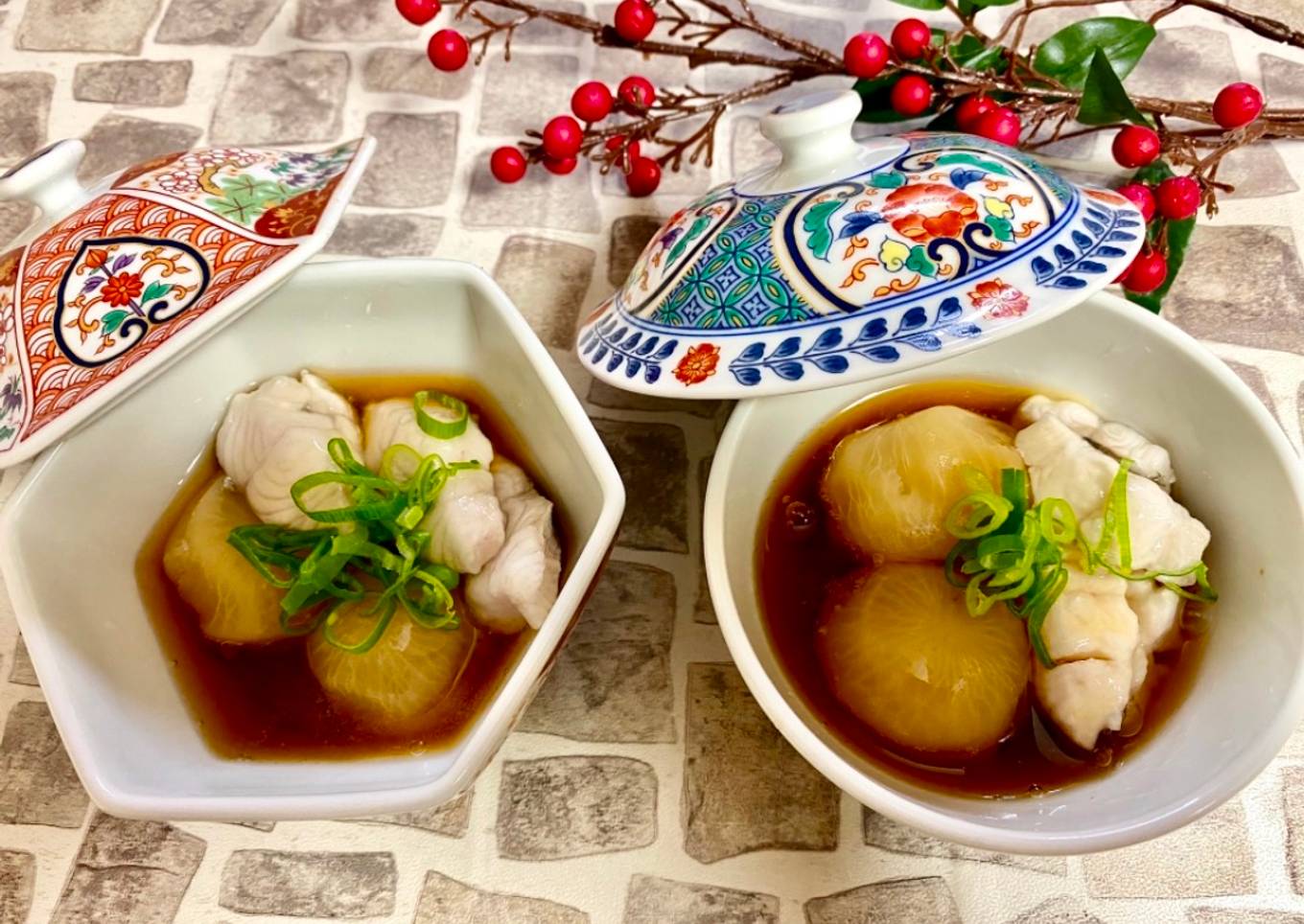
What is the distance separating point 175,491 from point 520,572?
419mm

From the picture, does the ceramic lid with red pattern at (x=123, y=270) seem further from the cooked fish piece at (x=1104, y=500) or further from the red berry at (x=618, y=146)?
the cooked fish piece at (x=1104, y=500)

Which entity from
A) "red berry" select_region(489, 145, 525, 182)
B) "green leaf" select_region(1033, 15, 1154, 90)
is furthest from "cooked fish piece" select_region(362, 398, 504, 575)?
"green leaf" select_region(1033, 15, 1154, 90)

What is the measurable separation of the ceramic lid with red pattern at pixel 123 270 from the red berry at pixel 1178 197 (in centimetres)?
86

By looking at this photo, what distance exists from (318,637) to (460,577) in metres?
0.15

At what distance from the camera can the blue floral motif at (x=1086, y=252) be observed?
71 cm

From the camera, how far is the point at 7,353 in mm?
773

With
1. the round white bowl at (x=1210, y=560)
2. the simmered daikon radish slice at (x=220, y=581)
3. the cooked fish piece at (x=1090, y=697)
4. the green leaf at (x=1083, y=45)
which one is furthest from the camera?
the green leaf at (x=1083, y=45)

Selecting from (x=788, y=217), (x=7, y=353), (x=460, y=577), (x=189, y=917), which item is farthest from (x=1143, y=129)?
(x=189, y=917)

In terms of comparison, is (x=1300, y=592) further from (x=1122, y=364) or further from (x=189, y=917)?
(x=189, y=917)

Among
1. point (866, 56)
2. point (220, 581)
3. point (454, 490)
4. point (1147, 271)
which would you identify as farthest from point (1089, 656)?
point (220, 581)

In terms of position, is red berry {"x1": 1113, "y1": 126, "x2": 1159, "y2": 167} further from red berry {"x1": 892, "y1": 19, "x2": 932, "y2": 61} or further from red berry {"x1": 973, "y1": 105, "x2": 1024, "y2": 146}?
red berry {"x1": 892, "y1": 19, "x2": 932, "y2": 61}

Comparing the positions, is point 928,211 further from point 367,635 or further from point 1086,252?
point 367,635

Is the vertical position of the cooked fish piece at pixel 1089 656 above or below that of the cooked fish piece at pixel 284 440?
below

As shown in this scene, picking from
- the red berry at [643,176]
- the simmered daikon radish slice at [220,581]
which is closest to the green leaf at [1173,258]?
the red berry at [643,176]
